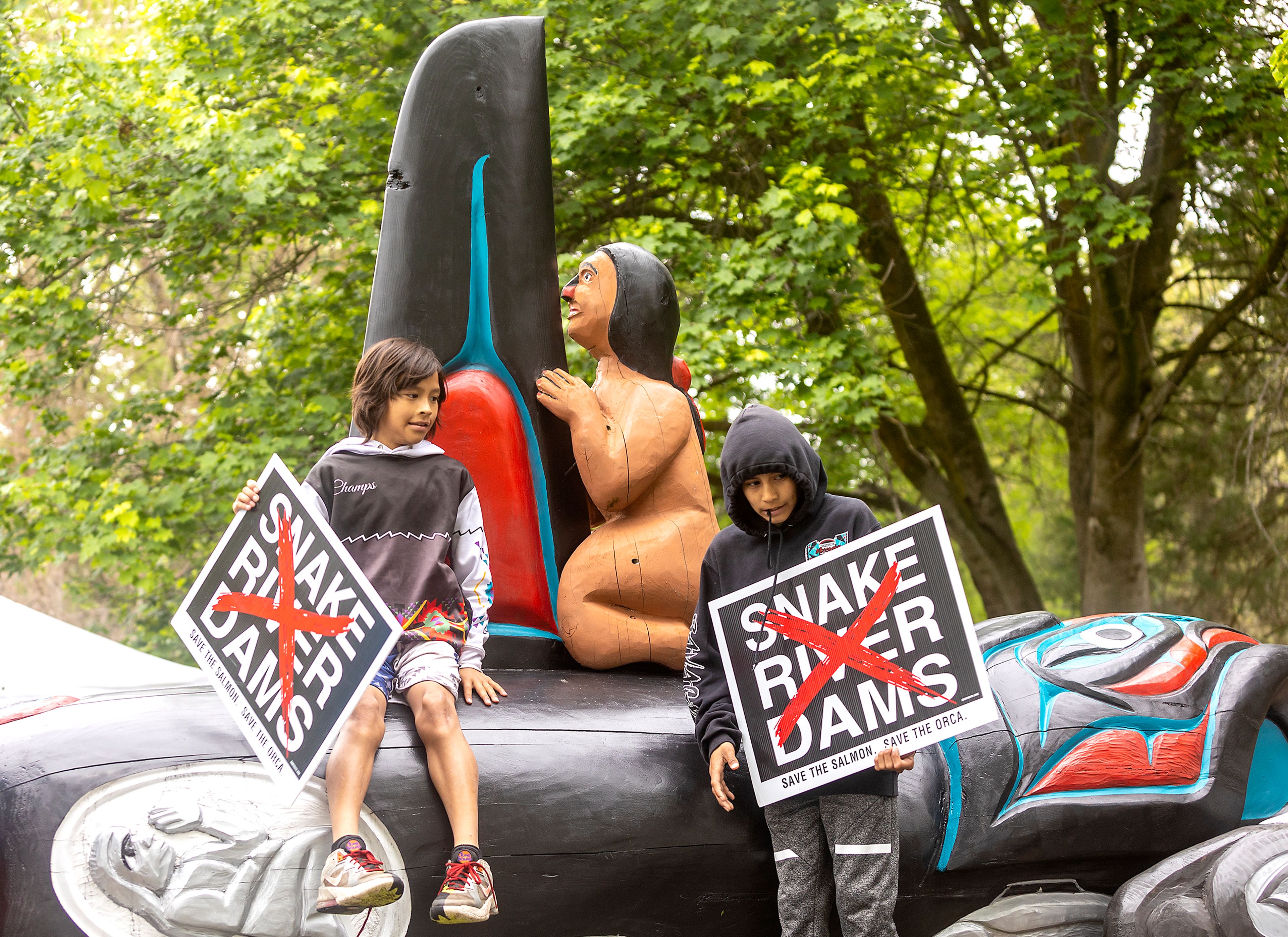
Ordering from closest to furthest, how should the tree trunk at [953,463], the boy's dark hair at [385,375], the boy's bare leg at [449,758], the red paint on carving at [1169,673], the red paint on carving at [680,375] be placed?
the boy's bare leg at [449,758] < the boy's dark hair at [385,375] < the red paint on carving at [1169,673] < the red paint on carving at [680,375] < the tree trunk at [953,463]

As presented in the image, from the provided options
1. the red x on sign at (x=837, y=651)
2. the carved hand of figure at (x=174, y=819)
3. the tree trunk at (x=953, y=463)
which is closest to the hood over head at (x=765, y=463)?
the red x on sign at (x=837, y=651)

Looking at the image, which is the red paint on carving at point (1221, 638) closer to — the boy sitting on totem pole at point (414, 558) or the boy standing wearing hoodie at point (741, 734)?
the boy standing wearing hoodie at point (741, 734)

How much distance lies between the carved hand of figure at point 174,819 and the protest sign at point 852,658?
4.10 ft

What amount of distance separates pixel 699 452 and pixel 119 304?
232 inches

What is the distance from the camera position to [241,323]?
8.16m

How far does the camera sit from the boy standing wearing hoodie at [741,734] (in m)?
2.69

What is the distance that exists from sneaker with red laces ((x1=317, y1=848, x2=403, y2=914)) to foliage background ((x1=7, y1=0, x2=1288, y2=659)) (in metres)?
4.36

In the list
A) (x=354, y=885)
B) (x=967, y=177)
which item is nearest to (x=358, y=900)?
(x=354, y=885)

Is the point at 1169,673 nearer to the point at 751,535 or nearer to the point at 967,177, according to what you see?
the point at 751,535

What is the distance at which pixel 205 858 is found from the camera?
258 centimetres

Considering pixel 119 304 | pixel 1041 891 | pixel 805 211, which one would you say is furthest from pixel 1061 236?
pixel 119 304

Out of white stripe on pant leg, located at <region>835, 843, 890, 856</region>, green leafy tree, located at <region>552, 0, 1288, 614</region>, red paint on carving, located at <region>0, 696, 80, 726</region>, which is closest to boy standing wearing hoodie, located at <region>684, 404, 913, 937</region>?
white stripe on pant leg, located at <region>835, 843, 890, 856</region>

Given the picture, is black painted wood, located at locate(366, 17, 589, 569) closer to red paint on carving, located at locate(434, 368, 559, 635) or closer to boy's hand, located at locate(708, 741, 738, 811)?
red paint on carving, located at locate(434, 368, 559, 635)

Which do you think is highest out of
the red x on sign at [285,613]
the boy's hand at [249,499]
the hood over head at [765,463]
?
the hood over head at [765,463]
